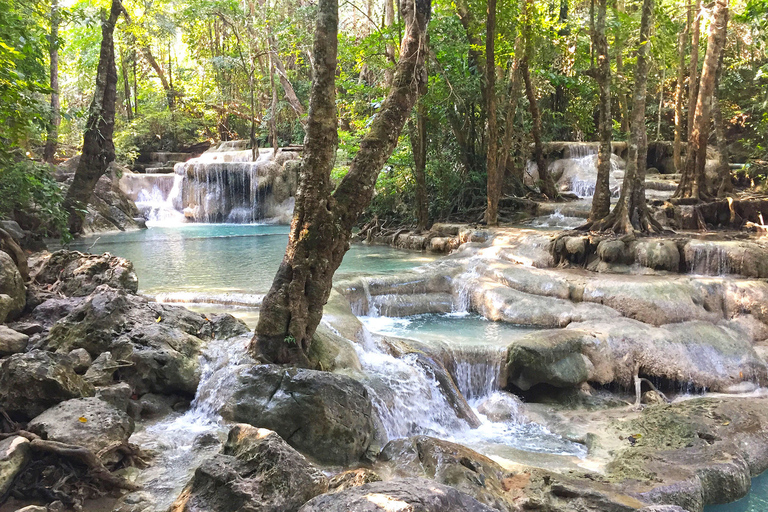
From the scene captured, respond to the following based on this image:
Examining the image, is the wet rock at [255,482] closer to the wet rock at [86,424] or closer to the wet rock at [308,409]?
the wet rock at [86,424]

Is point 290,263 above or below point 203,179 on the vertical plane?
below

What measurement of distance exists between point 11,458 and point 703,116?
43.4ft

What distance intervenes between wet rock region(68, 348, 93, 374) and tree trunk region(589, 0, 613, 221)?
Answer: 990cm

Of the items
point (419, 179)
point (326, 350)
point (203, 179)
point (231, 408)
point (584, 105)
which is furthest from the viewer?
point (203, 179)

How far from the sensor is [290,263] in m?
5.05

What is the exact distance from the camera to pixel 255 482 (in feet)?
10.6

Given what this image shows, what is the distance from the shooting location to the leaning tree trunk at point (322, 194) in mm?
4902

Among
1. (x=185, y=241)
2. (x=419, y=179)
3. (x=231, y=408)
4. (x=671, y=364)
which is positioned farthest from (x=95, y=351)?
(x=185, y=241)

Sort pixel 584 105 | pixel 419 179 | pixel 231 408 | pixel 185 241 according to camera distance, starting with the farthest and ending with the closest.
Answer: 1. pixel 584 105
2. pixel 185 241
3. pixel 419 179
4. pixel 231 408

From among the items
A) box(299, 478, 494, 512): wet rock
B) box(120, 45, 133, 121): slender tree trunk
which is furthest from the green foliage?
box(120, 45, 133, 121): slender tree trunk

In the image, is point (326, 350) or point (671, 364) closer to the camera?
point (326, 350)

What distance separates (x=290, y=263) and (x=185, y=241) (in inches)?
501

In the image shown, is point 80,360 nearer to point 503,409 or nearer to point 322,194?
point 322,194

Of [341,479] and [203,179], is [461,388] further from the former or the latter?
[203,179]
